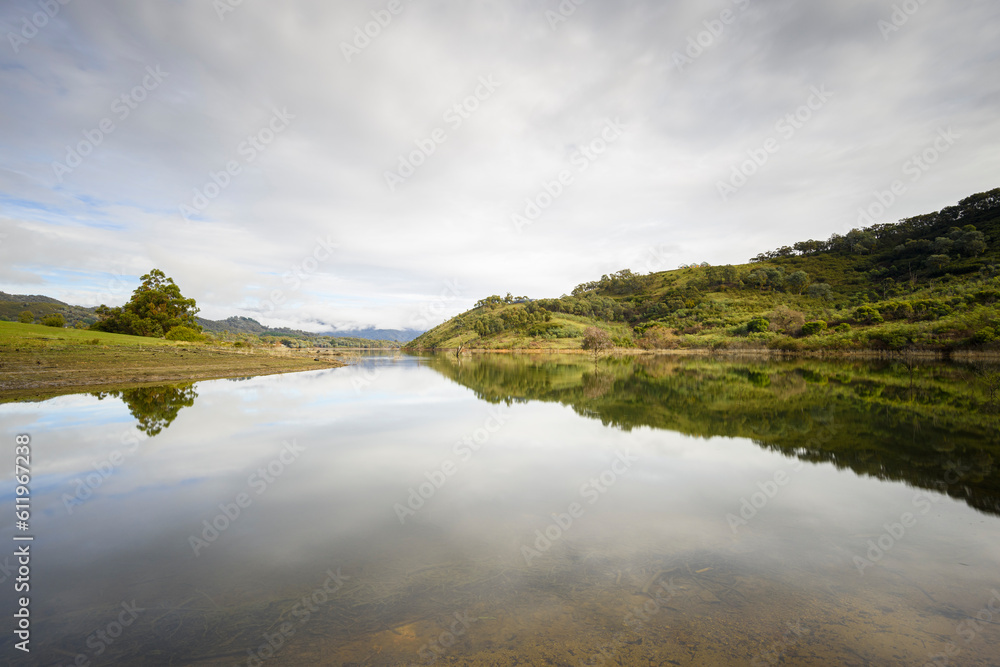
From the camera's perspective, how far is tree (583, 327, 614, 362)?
88312mm

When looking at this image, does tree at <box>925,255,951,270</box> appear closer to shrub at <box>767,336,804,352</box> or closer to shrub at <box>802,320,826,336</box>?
shrub at <box>802,320,826,336</box>

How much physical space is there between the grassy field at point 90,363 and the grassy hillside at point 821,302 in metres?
72.8

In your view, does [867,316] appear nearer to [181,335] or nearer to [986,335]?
[986,335]

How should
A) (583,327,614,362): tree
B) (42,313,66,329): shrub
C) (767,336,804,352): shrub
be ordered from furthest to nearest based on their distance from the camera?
(583,327,614,362): tree < (767,336,804,352): shrub < (42,313,66,329): shrub

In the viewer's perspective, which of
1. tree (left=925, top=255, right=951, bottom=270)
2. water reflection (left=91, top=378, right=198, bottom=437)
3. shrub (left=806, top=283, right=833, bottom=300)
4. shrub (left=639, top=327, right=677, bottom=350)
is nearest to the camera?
water reflection (left=91, top=378, right=198, bottom=437)

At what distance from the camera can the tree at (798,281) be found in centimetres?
10656

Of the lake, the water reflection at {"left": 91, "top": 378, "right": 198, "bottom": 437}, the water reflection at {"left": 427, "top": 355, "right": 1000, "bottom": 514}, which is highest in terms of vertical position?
the water reflection at {"left": 91, "top": 378, "right": 198, "bottom": 437}

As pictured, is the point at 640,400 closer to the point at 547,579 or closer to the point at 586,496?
the point at 586,496

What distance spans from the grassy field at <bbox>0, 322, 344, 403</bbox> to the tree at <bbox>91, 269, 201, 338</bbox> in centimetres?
1132

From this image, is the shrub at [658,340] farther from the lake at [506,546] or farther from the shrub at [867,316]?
the lake at [506,546]

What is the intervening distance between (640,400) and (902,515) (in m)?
12.7

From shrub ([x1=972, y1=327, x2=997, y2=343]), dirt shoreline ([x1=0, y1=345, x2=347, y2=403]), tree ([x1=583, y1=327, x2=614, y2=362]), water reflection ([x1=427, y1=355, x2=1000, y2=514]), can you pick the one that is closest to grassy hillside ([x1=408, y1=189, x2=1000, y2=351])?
shrub ([x1=972, y1=327, x2=997, y2=343])

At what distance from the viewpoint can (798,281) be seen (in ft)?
352

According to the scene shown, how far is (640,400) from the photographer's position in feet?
62.8
